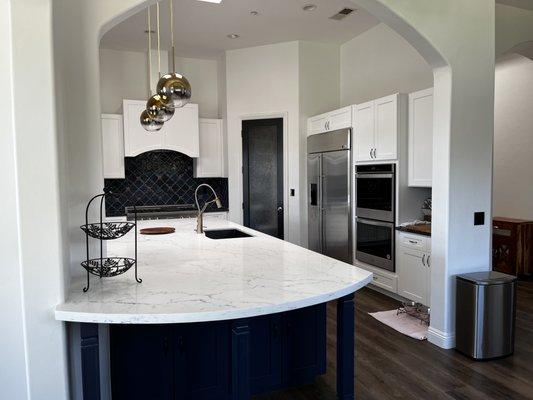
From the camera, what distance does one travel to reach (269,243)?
10.3 feet

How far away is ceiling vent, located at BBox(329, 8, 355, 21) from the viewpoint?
184 inches

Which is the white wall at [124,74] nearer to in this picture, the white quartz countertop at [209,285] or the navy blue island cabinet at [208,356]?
the white quartz countertop at [209,285]

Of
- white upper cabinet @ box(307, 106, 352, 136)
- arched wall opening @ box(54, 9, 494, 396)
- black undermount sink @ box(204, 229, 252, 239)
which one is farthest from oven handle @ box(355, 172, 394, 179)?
black undermount sink @ box(204, 229, 252, 239)

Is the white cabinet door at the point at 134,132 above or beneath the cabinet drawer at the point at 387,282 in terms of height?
above

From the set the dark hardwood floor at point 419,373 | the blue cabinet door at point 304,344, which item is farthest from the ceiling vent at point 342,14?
the blue cabinet door at point 304,344

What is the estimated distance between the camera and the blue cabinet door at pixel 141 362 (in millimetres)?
2143

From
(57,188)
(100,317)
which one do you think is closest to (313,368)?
(100,317)

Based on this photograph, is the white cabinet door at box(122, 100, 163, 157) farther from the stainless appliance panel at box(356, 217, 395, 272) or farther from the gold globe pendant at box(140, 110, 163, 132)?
the stainless appliance panel at box(356, 217, 395, 272)

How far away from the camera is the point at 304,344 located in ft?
8.38

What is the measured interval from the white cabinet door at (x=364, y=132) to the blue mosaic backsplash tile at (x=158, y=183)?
228cm

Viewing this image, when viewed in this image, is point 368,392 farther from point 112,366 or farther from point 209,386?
point 112,366

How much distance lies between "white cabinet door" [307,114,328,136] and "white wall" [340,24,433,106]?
61 centimetres

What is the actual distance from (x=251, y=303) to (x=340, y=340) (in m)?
0.65

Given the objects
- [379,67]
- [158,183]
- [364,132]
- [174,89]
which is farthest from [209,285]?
[158,183]
